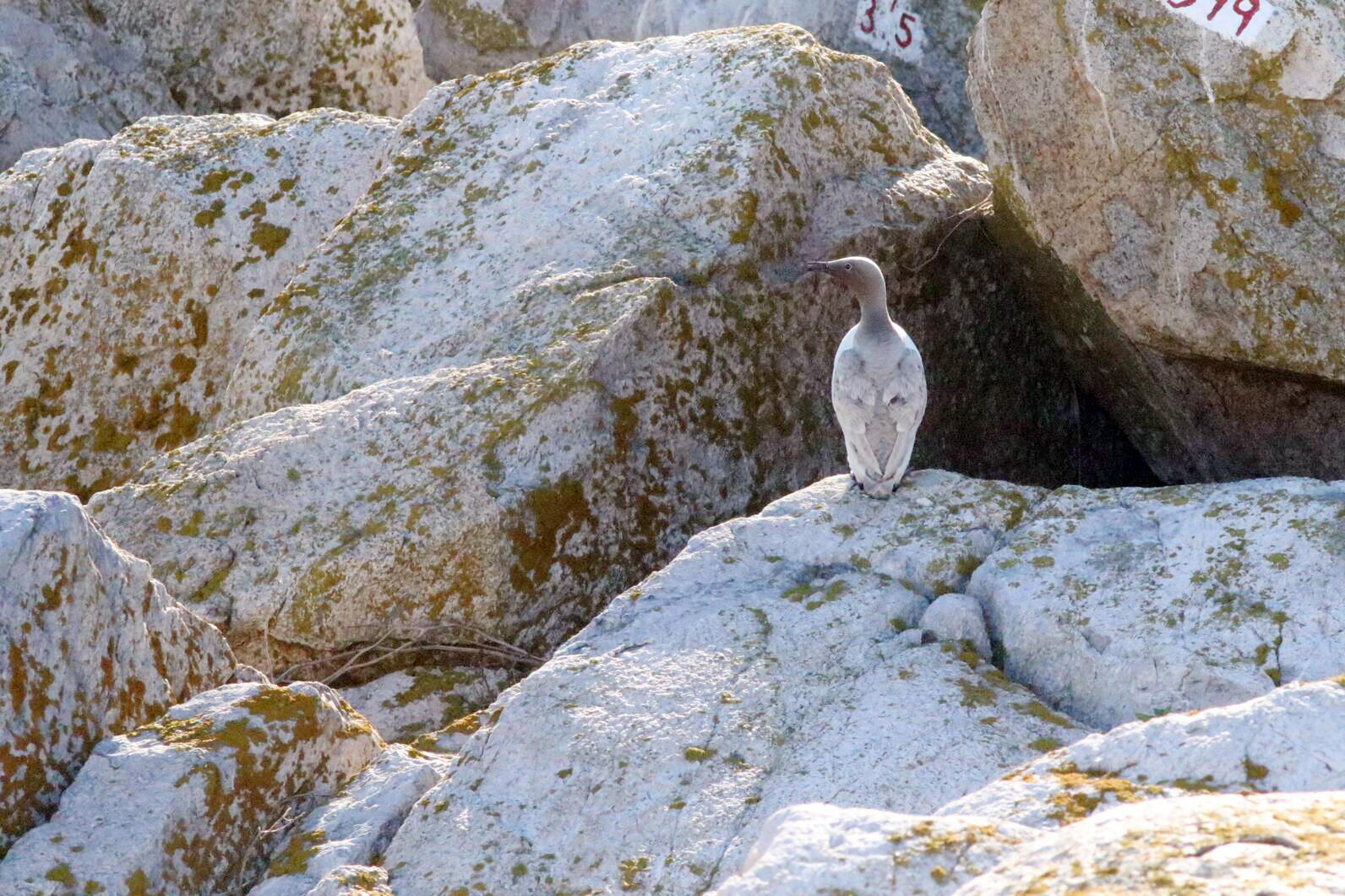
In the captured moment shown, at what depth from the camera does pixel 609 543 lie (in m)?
8.81

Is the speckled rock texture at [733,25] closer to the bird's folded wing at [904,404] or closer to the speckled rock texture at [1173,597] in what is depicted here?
the bird's folded wing at [904,404]

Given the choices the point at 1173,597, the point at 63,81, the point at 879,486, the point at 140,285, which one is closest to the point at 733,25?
the point at 63,81

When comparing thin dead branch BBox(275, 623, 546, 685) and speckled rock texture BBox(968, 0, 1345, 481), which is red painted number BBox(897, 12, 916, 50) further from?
thin dead branch BBox(275, 623, 546, 685)

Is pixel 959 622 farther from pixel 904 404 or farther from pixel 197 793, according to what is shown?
pixel 197 793

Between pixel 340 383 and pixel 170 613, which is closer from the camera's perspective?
pixel 170 613

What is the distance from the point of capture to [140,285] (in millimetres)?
11523

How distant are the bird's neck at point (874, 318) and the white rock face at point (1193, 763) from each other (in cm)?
385

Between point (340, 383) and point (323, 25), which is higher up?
point (323, 25)

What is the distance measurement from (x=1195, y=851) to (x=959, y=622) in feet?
10.6

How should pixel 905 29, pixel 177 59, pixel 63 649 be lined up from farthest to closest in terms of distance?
pixel 177 59 → pixel 905 29 → pixel 63 649

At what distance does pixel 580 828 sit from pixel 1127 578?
2784 millimetres

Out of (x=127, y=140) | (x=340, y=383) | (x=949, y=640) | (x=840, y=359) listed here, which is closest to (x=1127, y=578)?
(x=949, y=640)

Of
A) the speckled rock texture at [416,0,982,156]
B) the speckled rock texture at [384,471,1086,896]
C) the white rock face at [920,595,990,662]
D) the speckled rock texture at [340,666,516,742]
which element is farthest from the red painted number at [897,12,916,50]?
the white rock face at [920,595,990,662]

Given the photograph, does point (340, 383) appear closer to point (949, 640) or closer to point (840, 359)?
point (840, 359)
